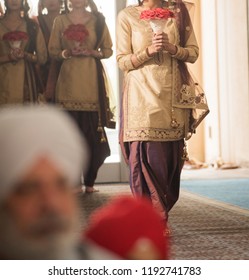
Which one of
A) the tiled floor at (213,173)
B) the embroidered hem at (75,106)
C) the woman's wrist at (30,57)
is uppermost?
the woman's wrist at (30,57)

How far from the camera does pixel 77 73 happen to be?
78.5 inches

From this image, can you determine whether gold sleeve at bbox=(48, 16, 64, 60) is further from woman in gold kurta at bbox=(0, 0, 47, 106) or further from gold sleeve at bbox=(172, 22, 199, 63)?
gold sleeve at bbox=(172, 22, 199, 63)

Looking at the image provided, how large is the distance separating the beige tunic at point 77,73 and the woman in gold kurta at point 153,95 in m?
0.16

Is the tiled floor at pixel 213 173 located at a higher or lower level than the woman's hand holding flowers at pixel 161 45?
lower

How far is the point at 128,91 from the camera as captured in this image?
1777 millimetres

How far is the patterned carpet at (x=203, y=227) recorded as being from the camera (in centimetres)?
151

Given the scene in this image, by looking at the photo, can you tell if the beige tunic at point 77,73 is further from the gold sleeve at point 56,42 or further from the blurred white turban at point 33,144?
the blurred white turban at point 33,144

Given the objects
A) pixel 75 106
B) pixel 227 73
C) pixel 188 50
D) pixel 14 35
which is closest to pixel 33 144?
pixel 14 35

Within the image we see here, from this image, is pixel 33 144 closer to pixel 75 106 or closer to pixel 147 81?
pixel 147 81

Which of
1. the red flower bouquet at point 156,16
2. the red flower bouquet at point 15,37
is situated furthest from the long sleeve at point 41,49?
the red flower bouquet at point 156,16

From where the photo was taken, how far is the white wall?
2.34 meters

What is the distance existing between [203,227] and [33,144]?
155 cm
